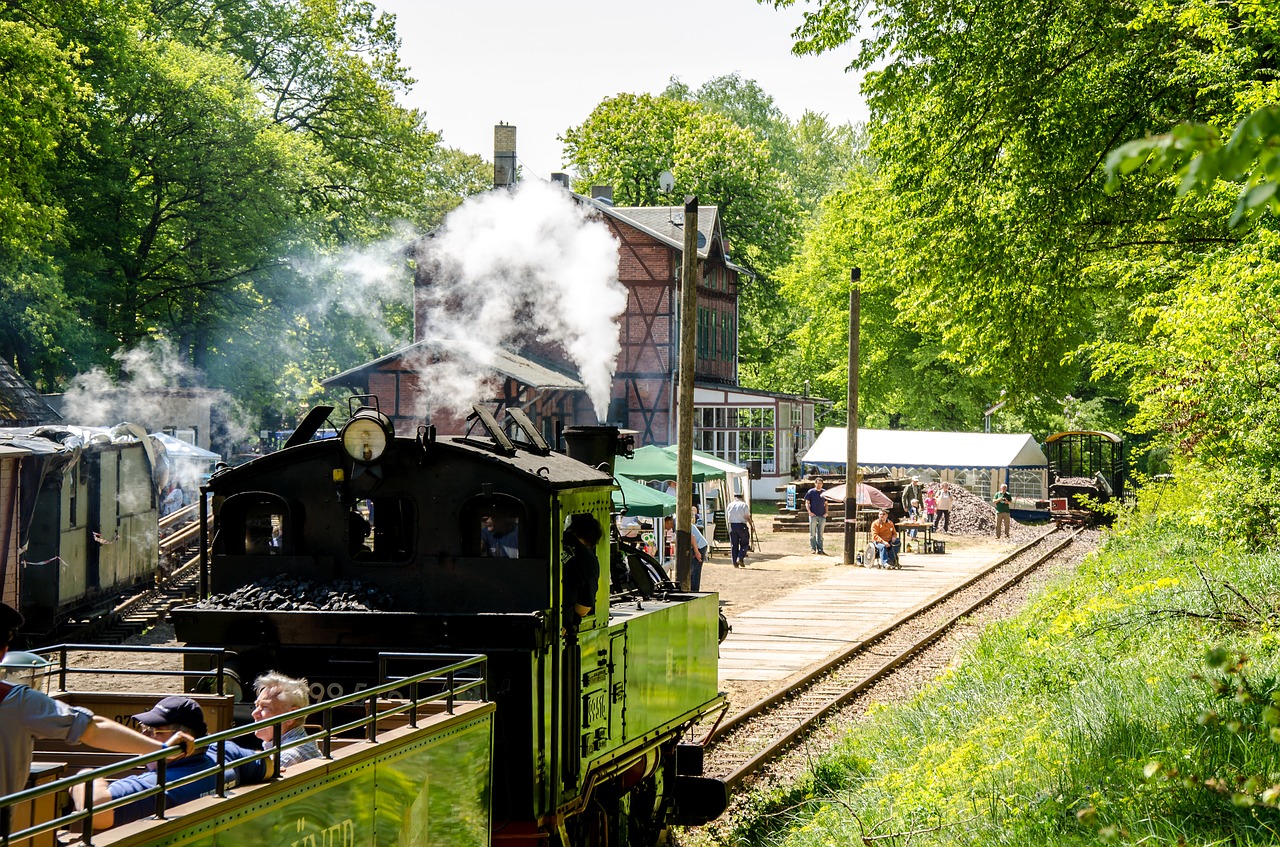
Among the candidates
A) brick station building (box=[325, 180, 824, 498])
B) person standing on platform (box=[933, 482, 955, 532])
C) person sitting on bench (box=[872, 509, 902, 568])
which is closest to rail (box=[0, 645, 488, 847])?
brick station building (box=[325, 180, 824, 498])

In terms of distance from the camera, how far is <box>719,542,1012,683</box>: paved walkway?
18.4 metres

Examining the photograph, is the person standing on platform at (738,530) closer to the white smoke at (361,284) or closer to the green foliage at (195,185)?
the green foliage at (195,185)

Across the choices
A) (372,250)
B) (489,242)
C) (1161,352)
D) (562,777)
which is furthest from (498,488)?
(372,250)

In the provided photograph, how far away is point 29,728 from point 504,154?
43968 millimetres

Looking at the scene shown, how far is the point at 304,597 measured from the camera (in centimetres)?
755

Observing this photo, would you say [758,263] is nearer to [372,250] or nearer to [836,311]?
[836,311]

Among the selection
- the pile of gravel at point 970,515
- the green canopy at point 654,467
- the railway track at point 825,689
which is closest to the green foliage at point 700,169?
the pile of gravel at point 970,515

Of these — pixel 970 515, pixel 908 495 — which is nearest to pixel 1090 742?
pixel 908 495

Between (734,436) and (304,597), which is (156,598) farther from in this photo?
(734,436)

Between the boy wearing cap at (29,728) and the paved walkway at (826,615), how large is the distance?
41.3 ft

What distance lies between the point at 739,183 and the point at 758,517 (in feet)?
56.3

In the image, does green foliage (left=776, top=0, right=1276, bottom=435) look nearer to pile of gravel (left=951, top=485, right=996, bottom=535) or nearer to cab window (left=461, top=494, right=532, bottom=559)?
cab window (left=461, top=494, right=532, bottom=559)

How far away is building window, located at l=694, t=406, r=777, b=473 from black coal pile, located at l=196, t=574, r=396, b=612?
134 ft

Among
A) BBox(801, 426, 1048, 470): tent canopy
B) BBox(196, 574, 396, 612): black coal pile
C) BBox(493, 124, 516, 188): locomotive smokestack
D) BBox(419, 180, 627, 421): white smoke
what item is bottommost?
BBox(196, 574, 396, 612): black coal pile
